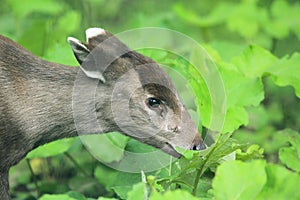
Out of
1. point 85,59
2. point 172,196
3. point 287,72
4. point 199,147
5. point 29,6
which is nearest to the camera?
point 172,196

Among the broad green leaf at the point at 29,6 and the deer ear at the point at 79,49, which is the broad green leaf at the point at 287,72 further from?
the broad green leaf at the point at 29,6

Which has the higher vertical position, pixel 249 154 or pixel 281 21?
pixel 281 21

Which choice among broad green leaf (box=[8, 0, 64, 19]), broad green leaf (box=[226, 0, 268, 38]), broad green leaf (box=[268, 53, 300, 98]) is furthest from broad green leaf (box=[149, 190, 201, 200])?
broad green leaf (box=[226, 0, 268, 38])

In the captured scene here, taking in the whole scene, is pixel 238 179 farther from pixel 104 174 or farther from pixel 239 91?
pixel 104 174

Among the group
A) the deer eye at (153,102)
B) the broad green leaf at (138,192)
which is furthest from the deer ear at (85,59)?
the broad green leaf at (138,192)

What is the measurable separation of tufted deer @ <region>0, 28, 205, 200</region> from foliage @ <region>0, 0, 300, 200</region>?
0.14 metres

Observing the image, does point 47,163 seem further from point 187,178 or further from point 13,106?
point 187,178

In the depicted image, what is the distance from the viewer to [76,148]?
5.20 metres

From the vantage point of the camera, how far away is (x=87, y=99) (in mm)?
4375

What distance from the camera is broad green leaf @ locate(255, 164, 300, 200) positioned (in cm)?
328

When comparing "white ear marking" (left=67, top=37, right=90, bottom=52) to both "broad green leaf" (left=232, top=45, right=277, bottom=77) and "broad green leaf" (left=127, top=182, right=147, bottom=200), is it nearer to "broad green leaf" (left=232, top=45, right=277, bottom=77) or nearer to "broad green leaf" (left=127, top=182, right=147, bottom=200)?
"broad green leaf" (left=232, top=45, right=277, bottom=77)

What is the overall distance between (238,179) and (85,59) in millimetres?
1267

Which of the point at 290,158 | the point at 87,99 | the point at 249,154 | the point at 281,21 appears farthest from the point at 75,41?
the point at 281,21

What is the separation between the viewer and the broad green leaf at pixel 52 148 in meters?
4.67
